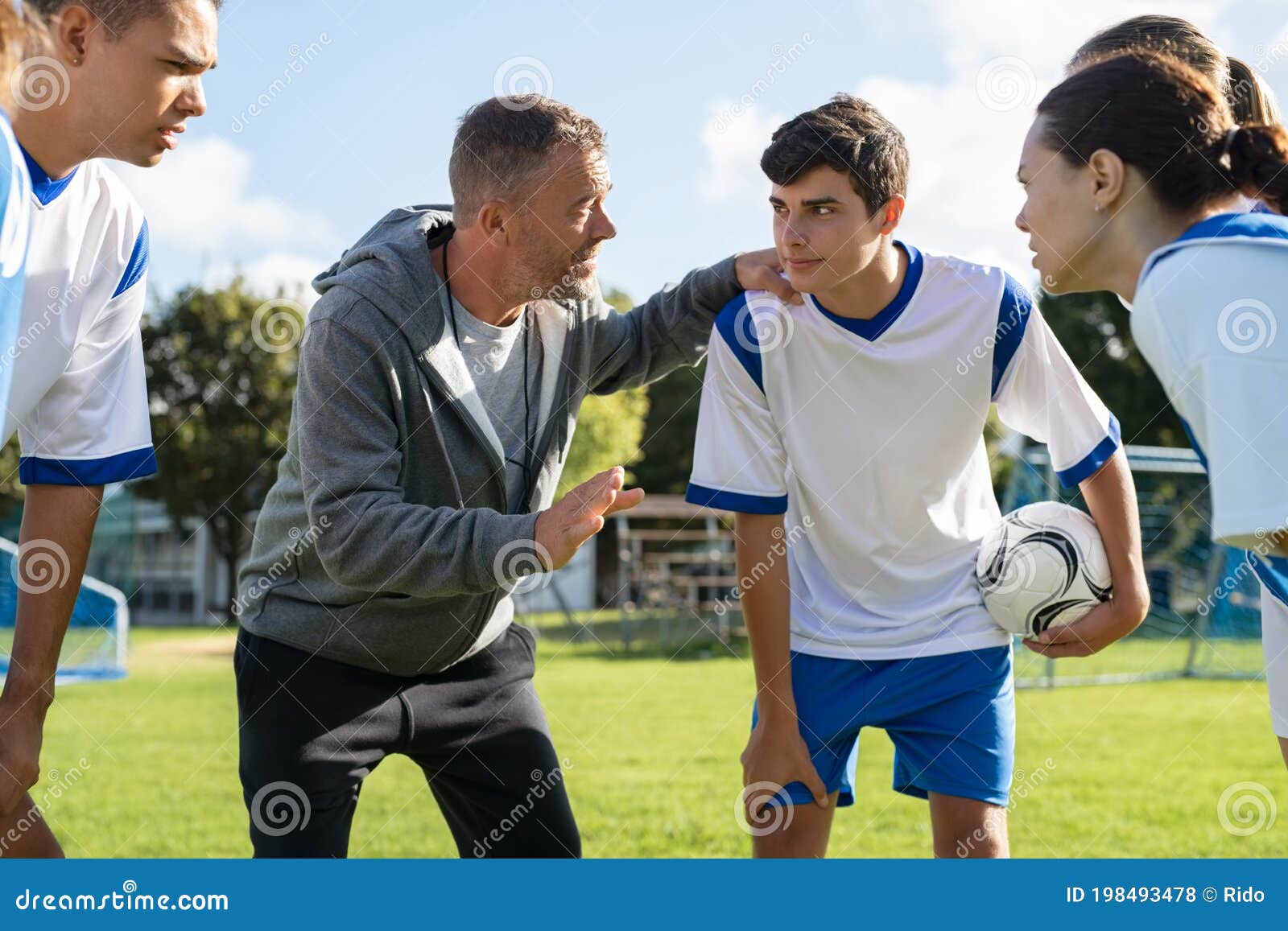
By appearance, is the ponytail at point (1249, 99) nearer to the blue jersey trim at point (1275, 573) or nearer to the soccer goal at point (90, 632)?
the blue jersey trim at point (1275, 573)

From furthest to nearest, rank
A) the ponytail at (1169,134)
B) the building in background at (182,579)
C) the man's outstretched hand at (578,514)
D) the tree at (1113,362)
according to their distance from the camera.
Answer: the building in background at (182,579)
the tree at (1113,362)
the man's outstretched hand at (578,514)
the ponytail at (1169,134)

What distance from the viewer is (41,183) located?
2.94 metres

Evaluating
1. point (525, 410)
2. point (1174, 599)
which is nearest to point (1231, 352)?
point (525, 410)

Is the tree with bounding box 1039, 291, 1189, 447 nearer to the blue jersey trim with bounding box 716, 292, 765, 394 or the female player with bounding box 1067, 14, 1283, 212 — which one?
the female player with bounding box 1067, 14, 1283, 212

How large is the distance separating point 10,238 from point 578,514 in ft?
4.56

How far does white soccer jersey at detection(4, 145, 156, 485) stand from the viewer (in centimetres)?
298

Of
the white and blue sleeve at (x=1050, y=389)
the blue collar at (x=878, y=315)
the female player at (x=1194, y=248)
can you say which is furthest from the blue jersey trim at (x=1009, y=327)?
the female player at (x=1194, y=248)

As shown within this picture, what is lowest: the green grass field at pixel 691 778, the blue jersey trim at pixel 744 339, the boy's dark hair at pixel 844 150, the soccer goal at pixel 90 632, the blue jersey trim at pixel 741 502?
the soccer goal at pixel 90 632

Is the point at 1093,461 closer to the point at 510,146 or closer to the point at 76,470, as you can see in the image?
the point at 510,146

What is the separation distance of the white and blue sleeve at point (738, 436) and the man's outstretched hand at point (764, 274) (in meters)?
0.12

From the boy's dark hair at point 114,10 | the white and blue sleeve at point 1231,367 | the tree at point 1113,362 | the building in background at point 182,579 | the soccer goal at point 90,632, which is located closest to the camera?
the white and blue sleeve at point 1231,367

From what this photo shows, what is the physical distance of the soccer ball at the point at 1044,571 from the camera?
3.24 metres

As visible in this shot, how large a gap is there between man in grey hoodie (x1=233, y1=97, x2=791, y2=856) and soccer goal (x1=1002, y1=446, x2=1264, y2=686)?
1106cm

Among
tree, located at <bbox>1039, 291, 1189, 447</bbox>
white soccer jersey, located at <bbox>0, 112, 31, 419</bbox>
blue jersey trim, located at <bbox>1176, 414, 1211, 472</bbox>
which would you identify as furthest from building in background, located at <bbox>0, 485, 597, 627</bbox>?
blue jersey trim, located at <bbox>1176, 414, 1211, 472</bbox>
